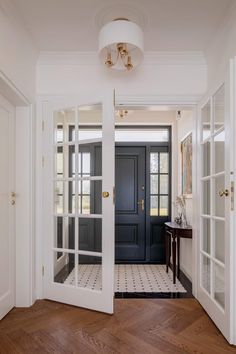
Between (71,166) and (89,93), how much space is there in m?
0.72

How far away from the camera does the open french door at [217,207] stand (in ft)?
6.81

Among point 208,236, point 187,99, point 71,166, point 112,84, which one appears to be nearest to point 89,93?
point 112,84

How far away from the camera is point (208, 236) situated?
266 cm

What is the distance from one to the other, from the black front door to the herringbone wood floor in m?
1.95

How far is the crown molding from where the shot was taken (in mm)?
2965

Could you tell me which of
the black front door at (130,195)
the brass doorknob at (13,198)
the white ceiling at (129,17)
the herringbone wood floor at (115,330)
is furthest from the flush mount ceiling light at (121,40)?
the black front door at (130,195)

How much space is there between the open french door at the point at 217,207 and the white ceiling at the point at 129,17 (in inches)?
23.2

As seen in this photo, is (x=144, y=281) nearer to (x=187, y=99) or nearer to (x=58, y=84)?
(x=187, y=99)

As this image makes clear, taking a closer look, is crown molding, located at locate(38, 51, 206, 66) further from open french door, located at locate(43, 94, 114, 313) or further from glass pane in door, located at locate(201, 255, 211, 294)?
glass pane in door, located at locate(201, 255, 211, 294)

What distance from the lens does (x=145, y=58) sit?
2986 millimetres

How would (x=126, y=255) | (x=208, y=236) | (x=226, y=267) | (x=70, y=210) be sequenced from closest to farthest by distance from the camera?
(x=226, y=267)
(x=208, y=236)
(x=70, y=210)
(x=126, y=255)

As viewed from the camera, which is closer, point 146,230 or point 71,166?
point 71,166

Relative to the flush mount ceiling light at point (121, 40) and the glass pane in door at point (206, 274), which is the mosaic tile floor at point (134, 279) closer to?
the glass pane in door at point (206, 274)

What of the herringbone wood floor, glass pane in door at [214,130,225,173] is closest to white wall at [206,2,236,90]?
glass pane in door at [214,130,225,173]
